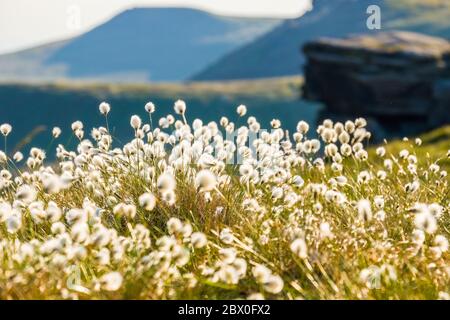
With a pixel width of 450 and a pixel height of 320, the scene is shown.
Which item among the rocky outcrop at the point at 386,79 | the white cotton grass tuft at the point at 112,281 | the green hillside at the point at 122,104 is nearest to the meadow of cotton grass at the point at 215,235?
the white cotton grass tuft at the point at 112,281

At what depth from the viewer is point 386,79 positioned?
143 feet

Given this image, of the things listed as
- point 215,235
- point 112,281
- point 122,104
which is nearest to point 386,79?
point 215,235

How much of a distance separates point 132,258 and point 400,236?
222cm

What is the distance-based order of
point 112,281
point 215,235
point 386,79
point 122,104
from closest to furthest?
point 112,281, point 215,235, point 386,79, point 122,104

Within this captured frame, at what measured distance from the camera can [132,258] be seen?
458 centimetres

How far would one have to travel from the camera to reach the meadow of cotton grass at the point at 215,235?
398cm

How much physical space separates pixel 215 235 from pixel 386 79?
40013mm

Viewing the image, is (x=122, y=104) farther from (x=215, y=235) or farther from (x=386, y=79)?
(x=215, y=235)

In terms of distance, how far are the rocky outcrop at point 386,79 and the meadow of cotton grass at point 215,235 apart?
37.7 m

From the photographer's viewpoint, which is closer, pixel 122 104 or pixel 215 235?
pixel 215 235

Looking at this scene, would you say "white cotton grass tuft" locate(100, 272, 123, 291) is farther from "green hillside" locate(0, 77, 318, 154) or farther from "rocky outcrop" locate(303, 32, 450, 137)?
"green hillside" locate(0, 77, 318, 154)

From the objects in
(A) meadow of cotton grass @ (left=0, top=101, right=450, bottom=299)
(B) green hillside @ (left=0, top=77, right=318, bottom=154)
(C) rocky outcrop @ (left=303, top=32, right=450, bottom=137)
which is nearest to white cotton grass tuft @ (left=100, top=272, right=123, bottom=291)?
(A) meadow of cotton grass @ (left=0, top=101, right=450, bottom=299)
